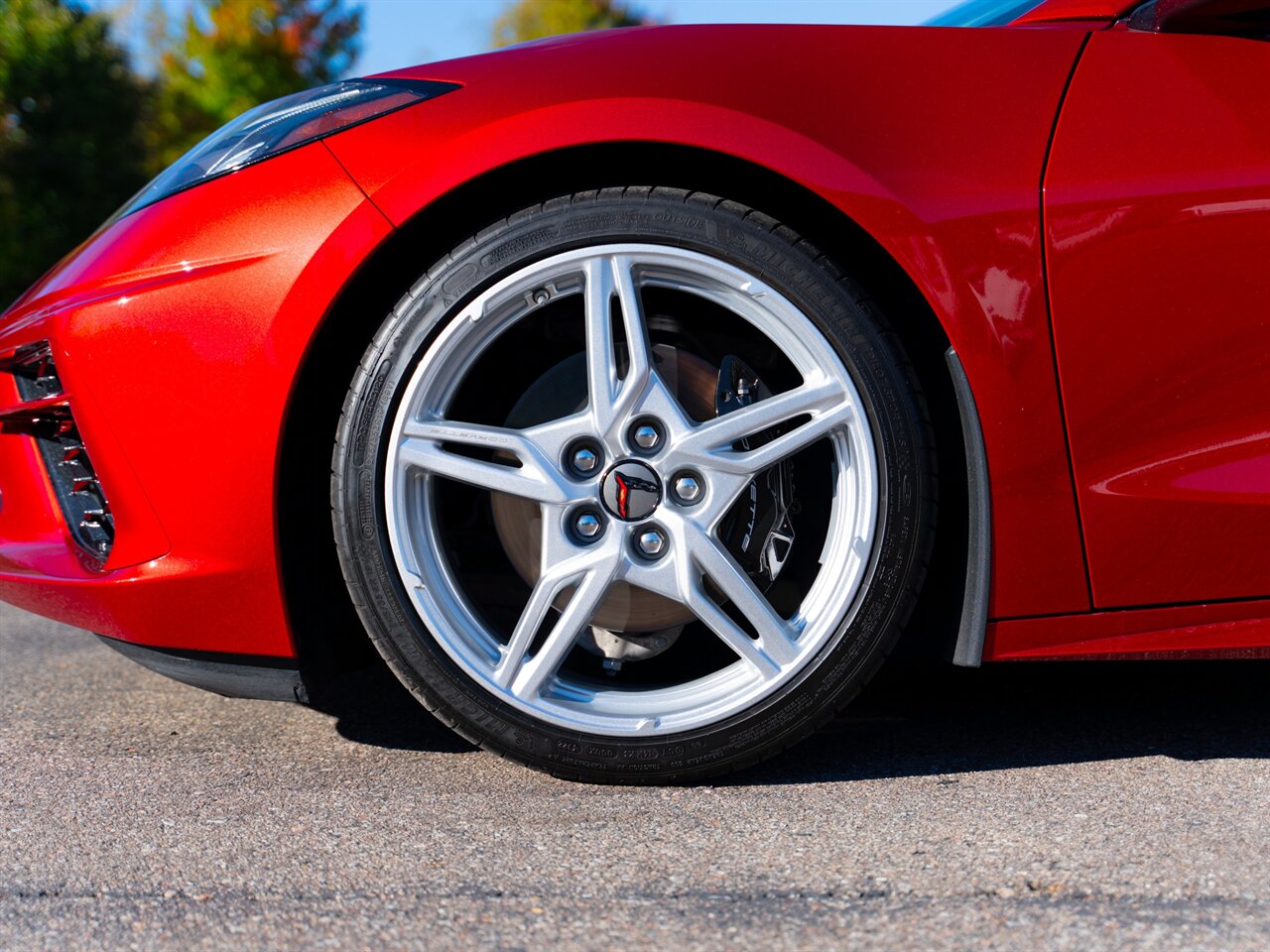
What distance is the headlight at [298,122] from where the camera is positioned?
5.62 ft

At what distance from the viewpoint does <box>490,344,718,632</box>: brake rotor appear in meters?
1.82

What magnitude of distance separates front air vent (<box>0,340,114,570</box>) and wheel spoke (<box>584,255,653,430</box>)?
2.53ft

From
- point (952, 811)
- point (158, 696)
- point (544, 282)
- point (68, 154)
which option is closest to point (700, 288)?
point (544, 282)

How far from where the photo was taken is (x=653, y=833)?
1577 mm

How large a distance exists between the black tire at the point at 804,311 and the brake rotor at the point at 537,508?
20 centimetres

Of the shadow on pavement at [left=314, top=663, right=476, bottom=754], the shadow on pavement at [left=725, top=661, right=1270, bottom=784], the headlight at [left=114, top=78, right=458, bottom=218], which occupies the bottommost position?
the shadow on pavement at [left=725, top=661, right=1270, bottom=784]

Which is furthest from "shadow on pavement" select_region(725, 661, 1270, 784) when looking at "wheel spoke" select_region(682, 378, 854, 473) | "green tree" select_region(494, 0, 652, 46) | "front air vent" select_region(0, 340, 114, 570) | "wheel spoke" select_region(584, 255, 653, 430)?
"green tree" select_region(494, 0, 652, 46)

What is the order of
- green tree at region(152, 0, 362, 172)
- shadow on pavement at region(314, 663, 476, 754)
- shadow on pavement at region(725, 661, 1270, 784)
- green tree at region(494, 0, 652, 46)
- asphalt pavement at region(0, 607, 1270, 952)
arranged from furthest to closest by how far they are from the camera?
green tree at region(494, 0, 652, 46), green tree at region(152, 0, 362, 172), shadow on pavement at region(314, 663, 476, 754), shadow on pavement at region(725, 661, 1270, 784), asphalt pavement at region(0, 607, 1270, 952)

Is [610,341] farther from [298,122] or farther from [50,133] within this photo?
[50,133]

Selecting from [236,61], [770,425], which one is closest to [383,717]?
[770,425]

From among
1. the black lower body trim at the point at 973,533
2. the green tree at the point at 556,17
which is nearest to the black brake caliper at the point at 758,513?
the black lower body trim at the point at 973,533

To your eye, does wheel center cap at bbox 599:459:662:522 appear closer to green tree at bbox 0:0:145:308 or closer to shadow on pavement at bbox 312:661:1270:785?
shadow on pavement at bbox 312:661:1270:785

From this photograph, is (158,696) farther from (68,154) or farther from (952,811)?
(68,154)

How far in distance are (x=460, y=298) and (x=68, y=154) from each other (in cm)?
2064
